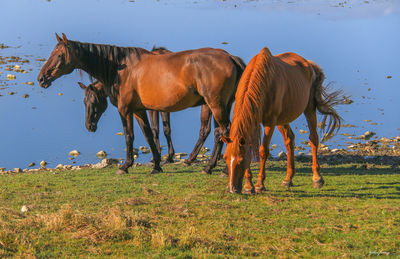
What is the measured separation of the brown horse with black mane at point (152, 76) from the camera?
28.6ft

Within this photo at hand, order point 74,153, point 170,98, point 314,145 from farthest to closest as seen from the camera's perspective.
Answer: point 74,153
point 170,98
point 314,145

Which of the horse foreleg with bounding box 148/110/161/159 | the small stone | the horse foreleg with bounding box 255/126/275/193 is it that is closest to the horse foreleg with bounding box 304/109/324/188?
the horse foreleg with bounding box 255/126/275/193

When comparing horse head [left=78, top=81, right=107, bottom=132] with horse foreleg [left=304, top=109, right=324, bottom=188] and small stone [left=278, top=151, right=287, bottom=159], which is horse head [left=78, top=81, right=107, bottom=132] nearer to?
small stone [left=278, top=151, right=287, bottom=159]

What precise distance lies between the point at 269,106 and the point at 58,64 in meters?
5.32

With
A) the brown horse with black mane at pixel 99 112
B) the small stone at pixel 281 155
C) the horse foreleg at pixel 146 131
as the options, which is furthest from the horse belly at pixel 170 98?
the small stone at pixel 281 155

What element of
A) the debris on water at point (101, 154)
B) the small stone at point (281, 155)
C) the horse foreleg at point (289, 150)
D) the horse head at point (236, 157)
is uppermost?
the horse head at point (236, 157)

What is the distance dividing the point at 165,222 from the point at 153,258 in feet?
4.03

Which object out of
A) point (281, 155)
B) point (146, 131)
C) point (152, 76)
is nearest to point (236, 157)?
point (152, 76)

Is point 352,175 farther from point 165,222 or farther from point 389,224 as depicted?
point 165,222

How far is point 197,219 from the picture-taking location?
6219mm

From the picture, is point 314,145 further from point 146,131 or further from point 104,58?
point 104,58

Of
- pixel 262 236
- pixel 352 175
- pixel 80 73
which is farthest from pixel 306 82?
pixel 80 73

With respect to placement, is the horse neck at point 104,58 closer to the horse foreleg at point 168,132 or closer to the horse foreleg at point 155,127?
the horse foreleg at point 155,127

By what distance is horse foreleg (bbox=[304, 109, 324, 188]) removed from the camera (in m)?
8.48
